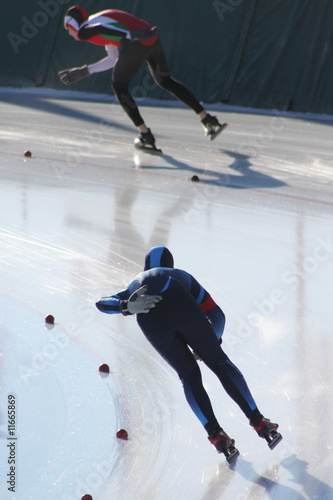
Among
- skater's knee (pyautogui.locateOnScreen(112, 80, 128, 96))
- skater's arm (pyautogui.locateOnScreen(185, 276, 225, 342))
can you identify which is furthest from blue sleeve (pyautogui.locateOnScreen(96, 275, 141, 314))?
skater's knee (pyautogui.locateOnScreen(112, 80, 128, 96))

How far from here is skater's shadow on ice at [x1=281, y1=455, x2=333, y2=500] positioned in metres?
2.73

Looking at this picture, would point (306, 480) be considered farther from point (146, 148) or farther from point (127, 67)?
point (146, 148)

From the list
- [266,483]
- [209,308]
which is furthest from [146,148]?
[266,483]

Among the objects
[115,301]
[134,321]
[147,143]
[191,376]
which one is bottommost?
[147,143]

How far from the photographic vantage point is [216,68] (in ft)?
36.9

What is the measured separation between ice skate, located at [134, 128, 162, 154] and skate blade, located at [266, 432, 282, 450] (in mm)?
5761

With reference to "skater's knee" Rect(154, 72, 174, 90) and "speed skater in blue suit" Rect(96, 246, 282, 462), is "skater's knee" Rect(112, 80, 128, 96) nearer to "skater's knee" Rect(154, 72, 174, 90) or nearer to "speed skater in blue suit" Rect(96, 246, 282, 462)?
"skater's knee" Rect(154, 72, 174, 90)

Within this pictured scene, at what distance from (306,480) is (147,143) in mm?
6029

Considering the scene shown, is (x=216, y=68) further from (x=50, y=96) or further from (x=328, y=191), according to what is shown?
(x=328, y=191)

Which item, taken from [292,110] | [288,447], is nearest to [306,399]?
[288,447]

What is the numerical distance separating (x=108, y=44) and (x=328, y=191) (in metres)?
2.90

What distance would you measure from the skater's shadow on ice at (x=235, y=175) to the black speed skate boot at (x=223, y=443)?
4450 millimetres

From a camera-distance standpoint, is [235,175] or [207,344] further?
[235,175]

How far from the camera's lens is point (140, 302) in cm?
285
